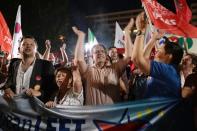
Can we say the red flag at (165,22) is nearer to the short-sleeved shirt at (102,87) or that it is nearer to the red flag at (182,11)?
the red flag at (182,11)

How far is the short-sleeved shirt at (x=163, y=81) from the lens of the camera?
492 cm

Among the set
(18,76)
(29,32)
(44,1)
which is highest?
(44,1)

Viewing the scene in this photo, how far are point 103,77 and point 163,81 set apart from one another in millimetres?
1075

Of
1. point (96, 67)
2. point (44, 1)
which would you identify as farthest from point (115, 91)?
point (44, 1)

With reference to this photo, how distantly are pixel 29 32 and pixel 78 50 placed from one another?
20.3 metres

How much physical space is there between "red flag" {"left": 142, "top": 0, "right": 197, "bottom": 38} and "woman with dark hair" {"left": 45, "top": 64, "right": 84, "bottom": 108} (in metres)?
3.19

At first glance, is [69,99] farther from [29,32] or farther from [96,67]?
[29,32]

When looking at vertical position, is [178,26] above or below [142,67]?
above

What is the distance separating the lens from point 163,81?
5.02 meters

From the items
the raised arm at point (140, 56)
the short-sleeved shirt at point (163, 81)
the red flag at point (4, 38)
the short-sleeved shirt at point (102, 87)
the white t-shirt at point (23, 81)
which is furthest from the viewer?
the red flag at point (4, 38)

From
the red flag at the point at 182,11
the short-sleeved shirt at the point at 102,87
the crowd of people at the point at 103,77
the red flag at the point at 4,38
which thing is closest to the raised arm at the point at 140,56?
the crowd of people at the point at 103,77

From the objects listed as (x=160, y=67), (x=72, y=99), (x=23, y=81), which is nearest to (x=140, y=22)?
(x=160, y=67)

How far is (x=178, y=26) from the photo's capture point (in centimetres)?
907

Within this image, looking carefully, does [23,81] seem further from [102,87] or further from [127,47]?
[127,47]
